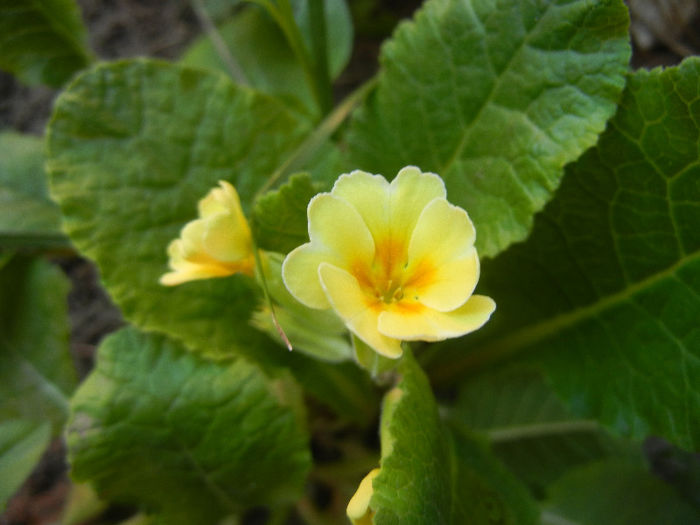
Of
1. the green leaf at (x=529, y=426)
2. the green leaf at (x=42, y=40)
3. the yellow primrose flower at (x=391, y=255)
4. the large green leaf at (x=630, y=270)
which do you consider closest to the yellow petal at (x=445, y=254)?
the yellow primrose flower at (x=391, y=255)

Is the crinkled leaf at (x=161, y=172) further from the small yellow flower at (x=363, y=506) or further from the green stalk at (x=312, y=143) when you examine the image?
the small yellow flower at (x=363, y=506)

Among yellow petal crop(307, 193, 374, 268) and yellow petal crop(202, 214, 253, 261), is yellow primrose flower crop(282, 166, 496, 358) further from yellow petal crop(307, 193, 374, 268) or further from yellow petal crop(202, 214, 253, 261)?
yellow petal crop(202, 214, 253, 261)

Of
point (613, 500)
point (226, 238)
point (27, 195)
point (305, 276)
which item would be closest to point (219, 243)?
point (226, 238)

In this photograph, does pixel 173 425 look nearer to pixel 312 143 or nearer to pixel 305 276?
pixel 305 276

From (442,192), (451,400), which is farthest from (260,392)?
(451,400)

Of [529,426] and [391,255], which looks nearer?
[391,255]

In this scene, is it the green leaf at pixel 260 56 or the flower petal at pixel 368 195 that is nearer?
the flower petal at pixel 368 195

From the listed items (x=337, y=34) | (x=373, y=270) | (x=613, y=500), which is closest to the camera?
(x=373, y=270)
